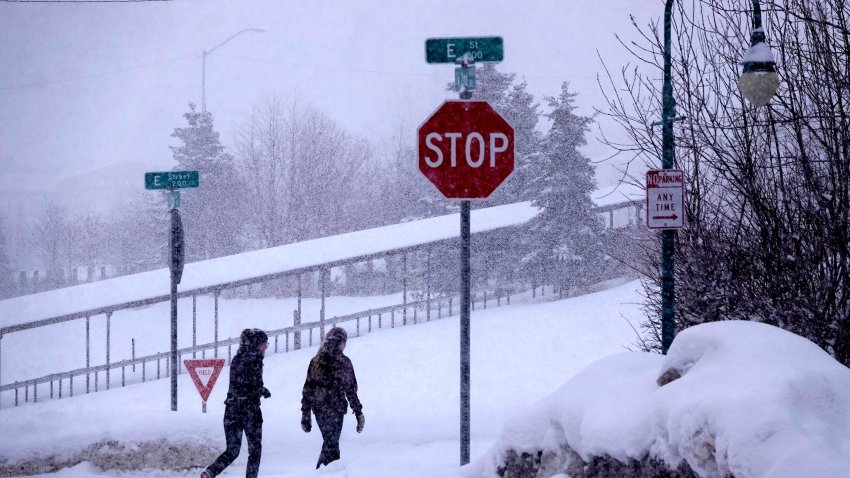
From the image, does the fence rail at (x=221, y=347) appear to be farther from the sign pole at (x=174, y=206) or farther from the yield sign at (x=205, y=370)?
the sign pole at (x=174, y=206)

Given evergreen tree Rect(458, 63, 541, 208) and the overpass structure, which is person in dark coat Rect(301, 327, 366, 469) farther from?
evergreen tree Rect(458, 63, 541, 208)

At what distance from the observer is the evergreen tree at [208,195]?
42656mm

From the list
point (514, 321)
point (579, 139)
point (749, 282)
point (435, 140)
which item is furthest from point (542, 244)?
point (435, 140)

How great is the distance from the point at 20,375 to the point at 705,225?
2529 cm

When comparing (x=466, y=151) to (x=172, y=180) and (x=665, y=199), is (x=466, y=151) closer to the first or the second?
(x=665, y=199)

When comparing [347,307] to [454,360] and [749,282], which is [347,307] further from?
[749,282]

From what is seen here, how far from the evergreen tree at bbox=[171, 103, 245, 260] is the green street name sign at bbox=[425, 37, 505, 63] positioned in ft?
123

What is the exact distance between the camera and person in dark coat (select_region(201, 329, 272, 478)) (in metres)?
7.96

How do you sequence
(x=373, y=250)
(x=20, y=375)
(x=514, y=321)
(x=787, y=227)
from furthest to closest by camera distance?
(x=20, y=375)
(x=514, y=321)
(x=373, y=250)
(x=787, y=227)

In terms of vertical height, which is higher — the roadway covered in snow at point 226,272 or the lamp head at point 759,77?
the lamp head at point 759,77

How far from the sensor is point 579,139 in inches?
1167

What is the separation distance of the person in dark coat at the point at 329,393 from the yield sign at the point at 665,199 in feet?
11.6

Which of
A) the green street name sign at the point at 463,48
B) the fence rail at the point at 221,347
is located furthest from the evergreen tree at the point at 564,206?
the green street name sign at the point at 463,48

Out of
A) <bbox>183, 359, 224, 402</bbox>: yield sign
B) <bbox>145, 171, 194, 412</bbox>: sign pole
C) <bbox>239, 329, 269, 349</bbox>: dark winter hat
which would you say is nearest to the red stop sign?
<bbox>239, 329, 269, 349</bbox>: dark winter hat
